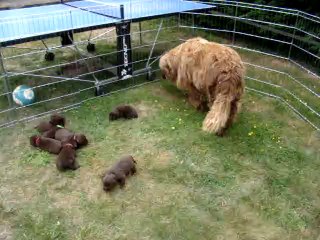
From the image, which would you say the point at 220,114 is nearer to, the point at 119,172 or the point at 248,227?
the point at 119,172

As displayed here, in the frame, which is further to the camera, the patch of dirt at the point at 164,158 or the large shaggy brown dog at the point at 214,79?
the large shaggy brown dog at the point at 214,79

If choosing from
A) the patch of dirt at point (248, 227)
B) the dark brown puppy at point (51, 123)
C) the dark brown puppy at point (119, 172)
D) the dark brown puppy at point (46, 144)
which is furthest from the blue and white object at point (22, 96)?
the patch of dirt at point (248, 227)

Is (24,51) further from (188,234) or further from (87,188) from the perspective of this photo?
(188,234)

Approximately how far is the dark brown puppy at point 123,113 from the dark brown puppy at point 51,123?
2.46 feet

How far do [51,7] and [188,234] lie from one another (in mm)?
5874

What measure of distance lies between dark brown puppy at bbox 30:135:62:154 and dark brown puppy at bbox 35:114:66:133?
0.32 meters

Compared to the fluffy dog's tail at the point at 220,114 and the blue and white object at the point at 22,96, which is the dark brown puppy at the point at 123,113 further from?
the blue and white object at the point at 22,96

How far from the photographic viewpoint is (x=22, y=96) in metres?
6.34

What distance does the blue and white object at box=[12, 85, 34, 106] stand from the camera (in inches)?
249

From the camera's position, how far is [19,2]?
44.3ft

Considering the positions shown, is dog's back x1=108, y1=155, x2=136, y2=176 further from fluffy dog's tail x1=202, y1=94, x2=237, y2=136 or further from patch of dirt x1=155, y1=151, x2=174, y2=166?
fluffy dog's tail x1=202, y1=94, x2=237, y2=136

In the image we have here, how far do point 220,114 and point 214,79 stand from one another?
1.70 feet

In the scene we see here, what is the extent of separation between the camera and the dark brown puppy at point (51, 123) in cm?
580

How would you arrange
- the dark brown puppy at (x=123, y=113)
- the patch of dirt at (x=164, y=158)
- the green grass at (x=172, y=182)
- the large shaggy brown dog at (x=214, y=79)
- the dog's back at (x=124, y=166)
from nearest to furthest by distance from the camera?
Answer: the green grass at (x=172, y=182) < the dog's back at (x=124, y=166) < the patch of dirt at (x=164, y=158) < the large shaggy brown dog at (x=214, y=79) < the dark brown puppy at (x=123, y=113)
